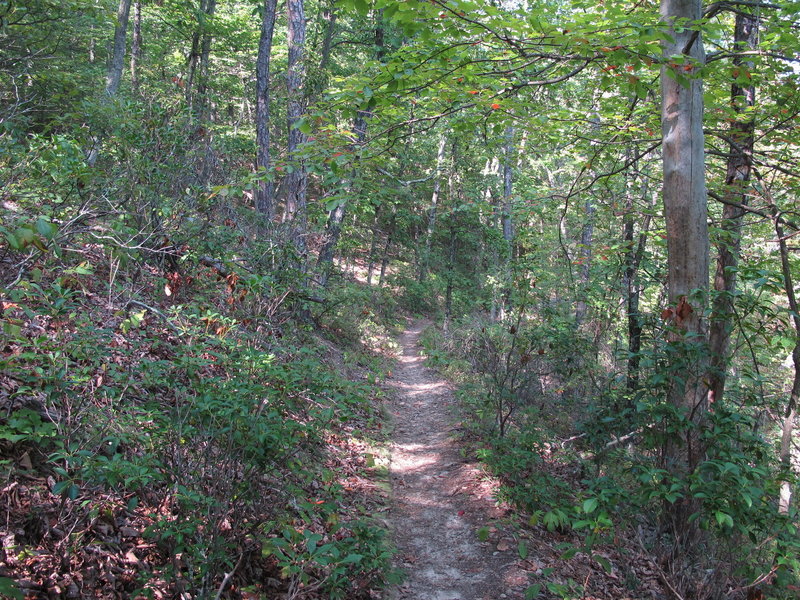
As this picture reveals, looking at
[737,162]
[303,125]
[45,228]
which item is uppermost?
[737,162]

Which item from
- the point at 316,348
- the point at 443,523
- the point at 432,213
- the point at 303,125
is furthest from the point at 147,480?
the point at 432,213

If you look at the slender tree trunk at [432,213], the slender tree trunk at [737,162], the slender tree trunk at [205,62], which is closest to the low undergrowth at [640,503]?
the slender tree trunk at [737,162]

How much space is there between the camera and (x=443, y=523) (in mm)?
5285

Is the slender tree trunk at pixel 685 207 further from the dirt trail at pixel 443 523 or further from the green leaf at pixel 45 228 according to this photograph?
the green leaf at pixel 45 228

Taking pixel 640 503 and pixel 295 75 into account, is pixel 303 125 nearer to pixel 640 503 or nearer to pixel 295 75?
pixel 640 503

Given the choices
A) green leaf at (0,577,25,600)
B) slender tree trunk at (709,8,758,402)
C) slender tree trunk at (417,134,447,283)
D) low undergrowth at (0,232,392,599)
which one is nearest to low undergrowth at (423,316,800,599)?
slender tree trunk at (709,8,758,402)

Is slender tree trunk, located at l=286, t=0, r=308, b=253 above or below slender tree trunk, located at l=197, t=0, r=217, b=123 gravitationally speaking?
below

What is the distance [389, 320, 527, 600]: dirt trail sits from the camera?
415 centimetres

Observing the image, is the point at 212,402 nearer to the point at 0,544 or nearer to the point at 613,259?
the point at 0,544

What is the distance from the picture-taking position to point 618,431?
14.5 ft

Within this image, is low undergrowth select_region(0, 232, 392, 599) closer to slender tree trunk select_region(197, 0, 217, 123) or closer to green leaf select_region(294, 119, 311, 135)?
green leaf select_region(294, 119, 311, 135)

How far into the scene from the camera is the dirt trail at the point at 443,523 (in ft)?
13.6

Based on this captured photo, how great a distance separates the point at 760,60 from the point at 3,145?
7.37 metres

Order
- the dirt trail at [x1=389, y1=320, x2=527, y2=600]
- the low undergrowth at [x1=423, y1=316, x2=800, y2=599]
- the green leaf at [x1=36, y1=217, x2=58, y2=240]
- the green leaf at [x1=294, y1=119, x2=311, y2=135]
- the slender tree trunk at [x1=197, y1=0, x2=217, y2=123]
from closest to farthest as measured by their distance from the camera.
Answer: the green leaf at [x1=36, y1=217, x2=58, y2=240] < the low undergrowth at [x1=423, y1=316, x2=800, y2=599] < the green leaf at [x1=294, y1=119, x2=311, y2=135] < the dirt trail at [x1=389, y1=320, x2=527, y2=600] < the slender tree trunk at [x1=197, y1=0, x2=217, y2=123]
